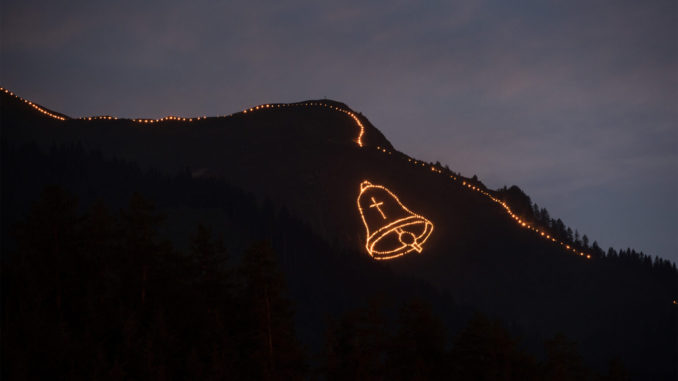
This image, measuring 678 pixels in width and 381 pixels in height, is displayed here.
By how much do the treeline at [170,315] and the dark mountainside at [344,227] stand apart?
92.9 feet

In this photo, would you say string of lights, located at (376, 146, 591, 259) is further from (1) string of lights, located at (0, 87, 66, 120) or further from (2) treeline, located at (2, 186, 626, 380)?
(2) treeline, located at (2, 186, 626, 380)

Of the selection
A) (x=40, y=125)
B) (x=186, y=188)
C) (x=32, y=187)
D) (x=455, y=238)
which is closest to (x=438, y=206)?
(x=455, y=238)

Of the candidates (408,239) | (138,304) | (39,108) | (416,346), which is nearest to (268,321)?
(138,304)

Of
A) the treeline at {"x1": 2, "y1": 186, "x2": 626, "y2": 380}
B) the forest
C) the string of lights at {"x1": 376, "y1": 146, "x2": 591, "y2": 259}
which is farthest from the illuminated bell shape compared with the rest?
the treeline at {"x1": 2, "y1": 186, "x2": 626, "y2": 380}

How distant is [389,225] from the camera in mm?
104625

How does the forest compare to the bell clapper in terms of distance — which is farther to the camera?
the bell clapper

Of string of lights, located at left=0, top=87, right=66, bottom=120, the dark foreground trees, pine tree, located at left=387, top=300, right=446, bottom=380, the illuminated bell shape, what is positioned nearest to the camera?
the dark foreground trees

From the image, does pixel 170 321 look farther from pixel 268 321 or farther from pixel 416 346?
pixel 416 346

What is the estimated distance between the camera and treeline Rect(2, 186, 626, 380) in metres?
33.2

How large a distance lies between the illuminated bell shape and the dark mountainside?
1572 millimetres

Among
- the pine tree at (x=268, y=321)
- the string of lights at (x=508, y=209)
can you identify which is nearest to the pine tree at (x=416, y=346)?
the pine tree at (x=268, y=321)

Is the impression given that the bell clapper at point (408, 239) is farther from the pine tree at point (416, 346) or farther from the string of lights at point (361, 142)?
the pine tree at point (416, 346)

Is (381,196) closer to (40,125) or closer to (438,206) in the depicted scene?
(438,206)

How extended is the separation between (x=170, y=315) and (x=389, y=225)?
228 ft
